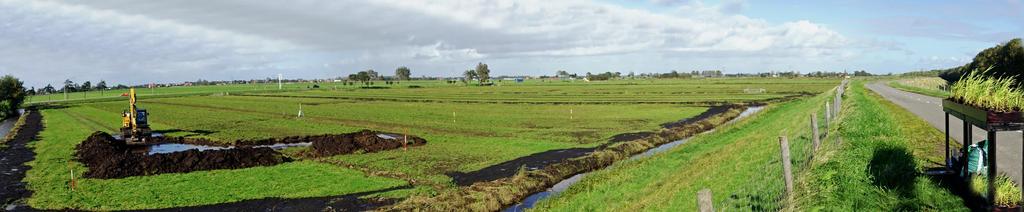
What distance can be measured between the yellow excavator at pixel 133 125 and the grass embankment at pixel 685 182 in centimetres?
3034

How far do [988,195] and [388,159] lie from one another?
836 inches

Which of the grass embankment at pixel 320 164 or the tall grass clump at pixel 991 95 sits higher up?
the tall grass clump at pixel 991 95

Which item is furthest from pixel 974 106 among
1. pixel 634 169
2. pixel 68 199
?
pixel 68 199

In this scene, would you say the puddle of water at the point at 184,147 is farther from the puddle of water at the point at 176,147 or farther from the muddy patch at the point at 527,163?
the muddy patch at the point at 527,163

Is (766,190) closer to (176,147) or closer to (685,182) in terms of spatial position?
(685,182)

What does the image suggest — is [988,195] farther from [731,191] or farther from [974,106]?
[731,191]

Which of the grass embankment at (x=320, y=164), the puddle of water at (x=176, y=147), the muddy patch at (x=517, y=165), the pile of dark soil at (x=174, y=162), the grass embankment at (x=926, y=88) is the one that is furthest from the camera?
the grass embankment at (x=926, y=88)

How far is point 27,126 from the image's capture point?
2050 inches

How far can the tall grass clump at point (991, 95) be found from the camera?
8.34m

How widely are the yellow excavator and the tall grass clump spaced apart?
40.7 meters

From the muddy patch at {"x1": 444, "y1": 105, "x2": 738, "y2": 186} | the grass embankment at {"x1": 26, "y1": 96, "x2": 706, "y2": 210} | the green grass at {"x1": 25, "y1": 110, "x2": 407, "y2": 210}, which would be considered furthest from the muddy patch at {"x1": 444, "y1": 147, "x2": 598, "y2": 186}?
the green grass at {"x1": 25, "y1": 110, "x2": 407, "y2": 210}

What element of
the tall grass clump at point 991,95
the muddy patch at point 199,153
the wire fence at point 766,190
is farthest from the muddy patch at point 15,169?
the tall grass clump at point 991,95

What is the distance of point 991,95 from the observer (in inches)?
342

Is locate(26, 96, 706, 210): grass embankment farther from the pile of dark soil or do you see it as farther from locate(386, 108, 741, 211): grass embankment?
locate(386, 108, 741, 211): grass embankment
